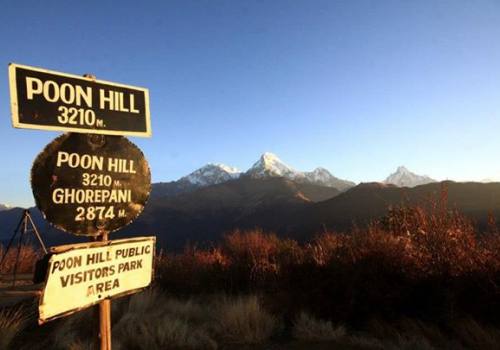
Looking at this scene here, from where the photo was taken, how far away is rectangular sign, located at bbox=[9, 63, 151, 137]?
278 cm

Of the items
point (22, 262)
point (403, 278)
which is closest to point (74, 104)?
point (403, 278)

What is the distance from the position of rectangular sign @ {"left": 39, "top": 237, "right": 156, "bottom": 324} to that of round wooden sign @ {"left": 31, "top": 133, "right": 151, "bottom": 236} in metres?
0.16

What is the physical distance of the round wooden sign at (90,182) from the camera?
9.25ft

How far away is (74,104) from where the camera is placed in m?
3.04

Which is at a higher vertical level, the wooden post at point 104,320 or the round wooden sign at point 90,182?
the round wooden sign at point 90,182

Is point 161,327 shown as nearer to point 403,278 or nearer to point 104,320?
point 104,320

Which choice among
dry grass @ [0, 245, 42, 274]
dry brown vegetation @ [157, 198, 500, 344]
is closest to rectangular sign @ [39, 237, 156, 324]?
dry brown vegetation @ [157, 198, 500, 344]

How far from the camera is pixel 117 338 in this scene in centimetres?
708

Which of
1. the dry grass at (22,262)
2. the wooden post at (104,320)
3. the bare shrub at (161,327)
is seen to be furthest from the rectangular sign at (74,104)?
the dry grass at (22,262)

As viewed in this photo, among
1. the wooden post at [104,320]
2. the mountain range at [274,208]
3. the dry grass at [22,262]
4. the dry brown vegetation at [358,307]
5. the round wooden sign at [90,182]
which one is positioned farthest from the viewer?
the mountain range at [274,208]

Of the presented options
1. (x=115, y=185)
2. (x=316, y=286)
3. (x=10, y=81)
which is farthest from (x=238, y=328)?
(x=10, y=81)

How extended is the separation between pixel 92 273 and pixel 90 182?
2.13 feet

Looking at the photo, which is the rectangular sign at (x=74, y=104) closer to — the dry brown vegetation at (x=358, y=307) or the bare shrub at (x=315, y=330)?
the dry brown vegetation at (x=358, y=307)

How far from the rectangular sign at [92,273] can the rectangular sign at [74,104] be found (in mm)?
862
